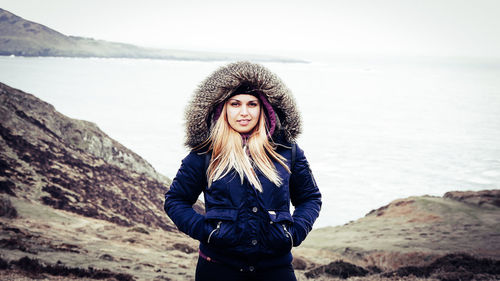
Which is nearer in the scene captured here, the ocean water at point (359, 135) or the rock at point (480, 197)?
the rock at point (480, 197)

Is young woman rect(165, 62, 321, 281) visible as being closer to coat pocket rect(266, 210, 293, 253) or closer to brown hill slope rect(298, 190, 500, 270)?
coat pocket rect(266, 210, 293, 253)

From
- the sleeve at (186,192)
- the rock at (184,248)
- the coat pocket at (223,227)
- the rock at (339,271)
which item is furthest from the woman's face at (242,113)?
the rock at (184,248)

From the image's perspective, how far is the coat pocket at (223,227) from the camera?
8.31 feet

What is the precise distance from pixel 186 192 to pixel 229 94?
729 millimetres

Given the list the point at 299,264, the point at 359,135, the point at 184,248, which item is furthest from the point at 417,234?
the point at 359,135

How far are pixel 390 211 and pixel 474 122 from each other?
67047mm

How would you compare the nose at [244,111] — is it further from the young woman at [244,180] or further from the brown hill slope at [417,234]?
the brown hill slope at [417,234]

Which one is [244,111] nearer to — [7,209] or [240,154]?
[240,154]

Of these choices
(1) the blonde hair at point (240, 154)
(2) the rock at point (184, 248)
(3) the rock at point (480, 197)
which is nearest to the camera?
(1) the blonde hair at point (240, 154)

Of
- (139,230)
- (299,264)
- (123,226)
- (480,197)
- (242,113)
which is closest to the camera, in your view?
(242,113)

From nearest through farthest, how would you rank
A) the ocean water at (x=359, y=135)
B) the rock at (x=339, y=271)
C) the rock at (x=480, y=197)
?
the rock at (x=339, y=271)
the rock at (x=480, y=197)
the ocean water at (x=359, y=135)

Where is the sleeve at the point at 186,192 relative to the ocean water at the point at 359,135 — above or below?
above

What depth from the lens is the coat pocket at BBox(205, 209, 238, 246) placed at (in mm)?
2533

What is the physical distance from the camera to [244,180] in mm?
2676
